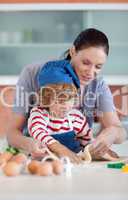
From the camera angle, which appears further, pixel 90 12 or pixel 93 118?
pixel 90 12

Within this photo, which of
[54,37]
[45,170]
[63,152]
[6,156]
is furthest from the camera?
[54,37]

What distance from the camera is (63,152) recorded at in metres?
1.20

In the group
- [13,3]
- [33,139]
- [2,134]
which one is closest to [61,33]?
[13,3]

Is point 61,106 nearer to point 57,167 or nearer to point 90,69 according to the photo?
point 90,69

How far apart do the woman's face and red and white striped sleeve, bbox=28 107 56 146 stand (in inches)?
7.2

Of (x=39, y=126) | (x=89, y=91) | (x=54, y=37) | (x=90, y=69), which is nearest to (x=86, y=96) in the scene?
(x=89, y=91)

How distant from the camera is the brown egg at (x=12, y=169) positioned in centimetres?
95

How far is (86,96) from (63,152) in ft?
1.16

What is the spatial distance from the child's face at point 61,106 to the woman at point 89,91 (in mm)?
118

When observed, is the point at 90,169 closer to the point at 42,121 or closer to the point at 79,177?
the point at 79,177

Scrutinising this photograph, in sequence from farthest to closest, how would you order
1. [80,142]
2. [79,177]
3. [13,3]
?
[13,3]
[80,142]
[79,177]

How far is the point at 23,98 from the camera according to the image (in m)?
1.50

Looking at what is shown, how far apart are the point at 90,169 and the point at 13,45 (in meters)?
2.18

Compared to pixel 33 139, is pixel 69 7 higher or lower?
higher
